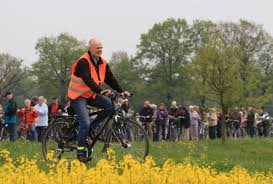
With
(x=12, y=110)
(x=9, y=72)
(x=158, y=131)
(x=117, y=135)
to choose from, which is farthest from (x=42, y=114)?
(x=9, y=72)

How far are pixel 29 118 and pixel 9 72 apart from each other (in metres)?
57.7

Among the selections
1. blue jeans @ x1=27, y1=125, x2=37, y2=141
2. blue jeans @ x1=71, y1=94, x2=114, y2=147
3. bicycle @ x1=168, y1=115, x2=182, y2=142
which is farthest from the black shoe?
bicycle @ x1=168, y1=115, x2=182, y2=142

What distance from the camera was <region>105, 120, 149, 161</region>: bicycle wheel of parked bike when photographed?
30.7ft

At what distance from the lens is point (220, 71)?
944 inches

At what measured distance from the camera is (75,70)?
9.28 meters

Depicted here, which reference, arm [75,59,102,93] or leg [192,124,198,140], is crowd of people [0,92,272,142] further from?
arm [75,59,102,93]

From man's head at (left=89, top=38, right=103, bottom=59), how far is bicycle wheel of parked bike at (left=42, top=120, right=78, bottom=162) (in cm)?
126

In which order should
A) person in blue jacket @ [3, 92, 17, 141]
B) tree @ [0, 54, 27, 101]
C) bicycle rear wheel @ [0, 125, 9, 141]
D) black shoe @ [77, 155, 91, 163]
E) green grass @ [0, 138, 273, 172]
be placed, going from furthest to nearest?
1. tree @ [0, 54, 27, 101]
2. bicycle rear wheel @ [0, 125, 9, 141]
3. person in blue jacket @ [3, 92, 17, 141]
4. green grass @ [0, 138, 273, 172]
5. black shoe @ [77, 155, 91, 163]

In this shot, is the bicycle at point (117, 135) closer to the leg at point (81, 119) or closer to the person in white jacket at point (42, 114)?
the leg at point (81, 119)

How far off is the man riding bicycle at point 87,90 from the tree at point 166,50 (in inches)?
2249

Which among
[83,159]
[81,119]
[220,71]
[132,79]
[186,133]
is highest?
[132,79]

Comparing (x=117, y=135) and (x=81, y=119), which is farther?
(x=117, y=135)

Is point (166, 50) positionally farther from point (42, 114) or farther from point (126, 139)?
point (126, 139)

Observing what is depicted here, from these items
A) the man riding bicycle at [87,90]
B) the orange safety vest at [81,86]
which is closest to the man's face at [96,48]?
the man riding bicycle at [87,90]
